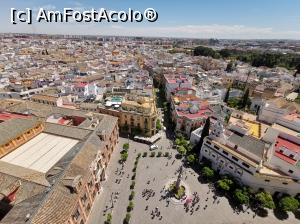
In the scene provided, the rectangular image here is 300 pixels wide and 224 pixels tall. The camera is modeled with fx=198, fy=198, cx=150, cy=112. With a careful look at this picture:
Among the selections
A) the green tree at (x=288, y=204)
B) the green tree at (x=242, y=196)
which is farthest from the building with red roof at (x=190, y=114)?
the green tree at (x=288, y=204)

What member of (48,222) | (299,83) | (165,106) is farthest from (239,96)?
(48,222)

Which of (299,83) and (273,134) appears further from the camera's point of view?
(299,83)

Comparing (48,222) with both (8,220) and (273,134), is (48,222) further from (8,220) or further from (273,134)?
(273,134)

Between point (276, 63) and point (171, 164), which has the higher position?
point (276, 63)

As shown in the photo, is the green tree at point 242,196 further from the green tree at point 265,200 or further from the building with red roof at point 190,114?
the building with red roof at point 190,114

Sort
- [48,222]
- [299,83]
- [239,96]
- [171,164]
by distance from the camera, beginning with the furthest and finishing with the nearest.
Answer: [299,83] < [239,96] < [171,164] < [48,222]

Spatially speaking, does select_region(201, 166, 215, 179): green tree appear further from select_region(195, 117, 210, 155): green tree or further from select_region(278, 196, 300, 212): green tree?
select_region(278, 196, 300, 212): green tree
